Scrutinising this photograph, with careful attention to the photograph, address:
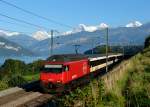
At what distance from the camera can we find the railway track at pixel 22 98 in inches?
1211

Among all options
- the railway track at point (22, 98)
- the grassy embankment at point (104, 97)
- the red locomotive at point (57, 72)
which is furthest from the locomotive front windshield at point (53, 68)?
the grassy embankment at point (104, 97)

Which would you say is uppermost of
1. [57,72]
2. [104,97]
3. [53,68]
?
[53,68]

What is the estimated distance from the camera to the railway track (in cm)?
3076

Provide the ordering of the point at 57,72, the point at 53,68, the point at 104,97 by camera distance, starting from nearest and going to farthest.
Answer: the point at 104,97 → the point at 57,72 → the point at 53,68

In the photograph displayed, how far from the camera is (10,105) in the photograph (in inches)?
1172

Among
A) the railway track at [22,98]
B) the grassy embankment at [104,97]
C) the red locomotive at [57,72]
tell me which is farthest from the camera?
the red locomotive at [57,72]

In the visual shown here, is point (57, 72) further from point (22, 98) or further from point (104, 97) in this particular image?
point (104, 97)

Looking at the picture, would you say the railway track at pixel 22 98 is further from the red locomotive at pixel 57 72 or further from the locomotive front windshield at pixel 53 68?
the locomotive front windshield at pixel 53 68

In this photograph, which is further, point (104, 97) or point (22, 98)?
point (22, 98)

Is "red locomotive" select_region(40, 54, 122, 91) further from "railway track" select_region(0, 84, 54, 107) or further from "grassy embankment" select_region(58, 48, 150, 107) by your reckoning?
"grassy embankment" select_region(58, 48, 150, 107)

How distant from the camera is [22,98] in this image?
33875 millimetres

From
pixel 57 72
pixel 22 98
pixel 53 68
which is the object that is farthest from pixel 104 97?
pixel 53 68

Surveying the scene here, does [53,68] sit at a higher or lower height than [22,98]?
higher

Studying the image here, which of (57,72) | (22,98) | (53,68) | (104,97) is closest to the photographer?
(104,97)
